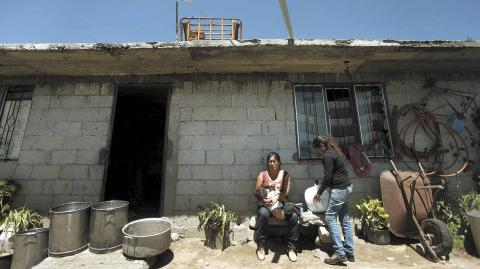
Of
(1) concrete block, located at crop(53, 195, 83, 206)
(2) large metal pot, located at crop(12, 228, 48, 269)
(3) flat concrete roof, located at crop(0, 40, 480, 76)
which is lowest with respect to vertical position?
(2) large metal pot, located at crop(12, 228, 48, 269)

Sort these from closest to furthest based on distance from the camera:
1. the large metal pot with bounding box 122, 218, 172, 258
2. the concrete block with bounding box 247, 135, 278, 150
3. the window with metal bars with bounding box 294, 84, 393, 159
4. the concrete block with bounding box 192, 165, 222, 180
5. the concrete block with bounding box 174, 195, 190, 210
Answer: the large metal pot with bounding box 122, 218, 172, 258 < the concrete block with bounding box 174, 195, 190, 210 < the concrete block with bounding box 192, 165, 222, 180 < the concrete block with bounding box 247, 135, 278, 150 < the window with metal bars with bounding box 294, 84, 393, 159

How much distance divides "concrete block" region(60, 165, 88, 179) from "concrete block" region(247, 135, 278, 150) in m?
3.36

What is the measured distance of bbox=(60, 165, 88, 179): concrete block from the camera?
17.0 feet

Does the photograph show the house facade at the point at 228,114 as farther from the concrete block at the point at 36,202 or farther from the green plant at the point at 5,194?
the green plant at the point at 5,194

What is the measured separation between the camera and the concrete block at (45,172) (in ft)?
17.0

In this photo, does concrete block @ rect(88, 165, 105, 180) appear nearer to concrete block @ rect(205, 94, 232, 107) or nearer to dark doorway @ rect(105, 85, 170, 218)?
concrete block @ rect(205, 94, 232, 107)

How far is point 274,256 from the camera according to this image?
4.05 m

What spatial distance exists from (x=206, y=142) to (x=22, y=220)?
3432mm

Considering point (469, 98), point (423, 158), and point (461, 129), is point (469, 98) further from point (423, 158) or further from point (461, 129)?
point (423, 158)

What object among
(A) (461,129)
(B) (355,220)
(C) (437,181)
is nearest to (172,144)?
(B) (355,220)

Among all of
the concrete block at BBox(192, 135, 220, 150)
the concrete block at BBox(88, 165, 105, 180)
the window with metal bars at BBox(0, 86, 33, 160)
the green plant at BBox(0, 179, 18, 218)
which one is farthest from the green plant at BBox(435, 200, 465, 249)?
the window with metal bars at BBox(0, 86, 33, 160)

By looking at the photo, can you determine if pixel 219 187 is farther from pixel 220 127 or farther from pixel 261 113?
pixel 261 113

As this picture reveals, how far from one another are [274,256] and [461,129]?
4712mm

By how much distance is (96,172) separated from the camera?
518 centimetres
